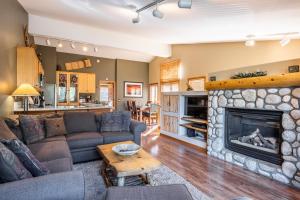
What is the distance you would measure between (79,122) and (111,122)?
0.65 meters

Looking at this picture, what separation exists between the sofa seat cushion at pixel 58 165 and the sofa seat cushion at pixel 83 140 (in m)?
1.03

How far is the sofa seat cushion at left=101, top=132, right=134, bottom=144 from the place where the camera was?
3365 mm

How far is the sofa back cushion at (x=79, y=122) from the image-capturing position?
3570 mm

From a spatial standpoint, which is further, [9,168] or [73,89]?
[73,89]

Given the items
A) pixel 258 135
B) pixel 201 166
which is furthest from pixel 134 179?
pixel 258 135

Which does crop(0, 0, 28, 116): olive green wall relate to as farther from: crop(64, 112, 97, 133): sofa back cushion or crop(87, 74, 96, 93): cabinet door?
crop(87, 74, 96, 93): cabinet door

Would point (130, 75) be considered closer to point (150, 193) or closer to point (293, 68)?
point (293, 68)

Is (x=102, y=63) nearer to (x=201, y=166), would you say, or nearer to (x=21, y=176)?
(x=201, y=166)

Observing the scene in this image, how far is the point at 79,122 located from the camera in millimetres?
3656

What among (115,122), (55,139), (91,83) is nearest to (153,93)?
(91,83)

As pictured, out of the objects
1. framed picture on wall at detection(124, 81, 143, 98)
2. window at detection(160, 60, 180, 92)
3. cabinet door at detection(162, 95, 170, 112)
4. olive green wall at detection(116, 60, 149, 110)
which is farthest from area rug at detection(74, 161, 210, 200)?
framed picture on wall at detection(124, 81, 143, 98)

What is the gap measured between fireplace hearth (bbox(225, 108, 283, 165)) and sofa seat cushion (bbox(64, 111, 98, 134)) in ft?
9.17

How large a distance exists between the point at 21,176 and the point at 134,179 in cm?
147

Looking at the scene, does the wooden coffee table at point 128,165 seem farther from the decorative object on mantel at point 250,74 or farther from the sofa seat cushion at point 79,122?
the decorative object on mantel at point 250,74
